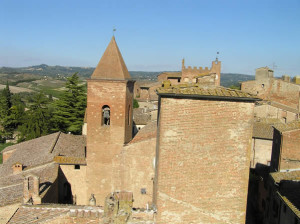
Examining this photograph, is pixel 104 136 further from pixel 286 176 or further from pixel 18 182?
pixel 286 176

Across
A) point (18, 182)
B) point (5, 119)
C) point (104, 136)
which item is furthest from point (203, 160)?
point (5, 119)

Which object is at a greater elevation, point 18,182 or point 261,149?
point 261,149

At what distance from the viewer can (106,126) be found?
16500 mm

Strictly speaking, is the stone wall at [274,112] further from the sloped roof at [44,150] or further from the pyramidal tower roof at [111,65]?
the pyramidal tower roof at [111,65]

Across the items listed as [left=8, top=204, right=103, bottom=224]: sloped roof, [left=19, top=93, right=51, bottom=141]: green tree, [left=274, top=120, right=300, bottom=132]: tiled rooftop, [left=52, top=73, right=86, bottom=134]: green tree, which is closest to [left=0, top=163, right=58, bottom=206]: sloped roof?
[left=8, top=204, right=103, bottom=224]: sloped roof

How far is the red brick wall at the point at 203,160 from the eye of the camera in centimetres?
856

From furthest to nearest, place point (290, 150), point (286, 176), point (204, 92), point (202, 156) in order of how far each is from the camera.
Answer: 1. point (290, 150)
2. point (286, 176)
3. point (202, 156)
4. point (204, 92)

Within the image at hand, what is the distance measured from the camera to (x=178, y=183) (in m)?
8.68

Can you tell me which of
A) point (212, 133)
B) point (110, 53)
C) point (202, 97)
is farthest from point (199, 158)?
point (110, 53)

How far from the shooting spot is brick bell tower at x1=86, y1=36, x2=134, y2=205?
1619 centimetres

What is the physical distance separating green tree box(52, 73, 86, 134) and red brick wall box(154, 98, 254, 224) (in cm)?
2874

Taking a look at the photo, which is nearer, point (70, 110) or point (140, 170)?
point (140, 170)

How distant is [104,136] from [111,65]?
4195mm

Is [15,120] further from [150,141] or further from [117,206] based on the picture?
[117,206]
